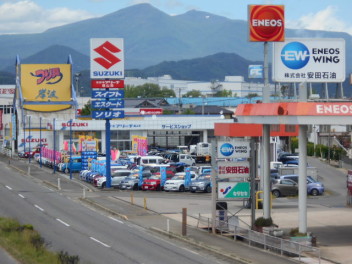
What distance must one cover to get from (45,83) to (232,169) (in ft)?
248

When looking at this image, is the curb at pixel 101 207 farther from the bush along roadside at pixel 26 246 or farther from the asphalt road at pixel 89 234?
the bush along roadside at pixel 26 246

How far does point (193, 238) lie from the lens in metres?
29.8

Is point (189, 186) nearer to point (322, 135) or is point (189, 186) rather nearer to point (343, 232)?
point (343, 232)

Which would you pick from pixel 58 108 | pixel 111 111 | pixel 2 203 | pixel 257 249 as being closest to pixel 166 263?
pixel 257 249

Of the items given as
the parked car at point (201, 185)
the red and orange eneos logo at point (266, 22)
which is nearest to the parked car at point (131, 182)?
the parked car at point (201, 185)

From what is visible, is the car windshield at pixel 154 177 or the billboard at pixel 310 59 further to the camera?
the car windshield at pixel 154 177

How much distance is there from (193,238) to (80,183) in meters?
28.7

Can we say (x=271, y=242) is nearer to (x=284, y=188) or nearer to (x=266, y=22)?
(x=266, y=22)

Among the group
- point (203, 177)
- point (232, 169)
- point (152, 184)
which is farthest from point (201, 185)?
point (232, 169)

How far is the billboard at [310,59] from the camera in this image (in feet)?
96.5

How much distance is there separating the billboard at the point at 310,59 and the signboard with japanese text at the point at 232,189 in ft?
16.1

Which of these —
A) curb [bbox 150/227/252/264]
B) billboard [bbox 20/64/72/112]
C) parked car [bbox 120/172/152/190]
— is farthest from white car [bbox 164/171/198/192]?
billboard [bbox 20/64/72/112]

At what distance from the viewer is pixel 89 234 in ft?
101

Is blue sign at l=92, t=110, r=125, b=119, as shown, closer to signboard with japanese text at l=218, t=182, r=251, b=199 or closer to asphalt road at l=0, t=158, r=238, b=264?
asphalt road at l=0, t=158, r=238, b=264
